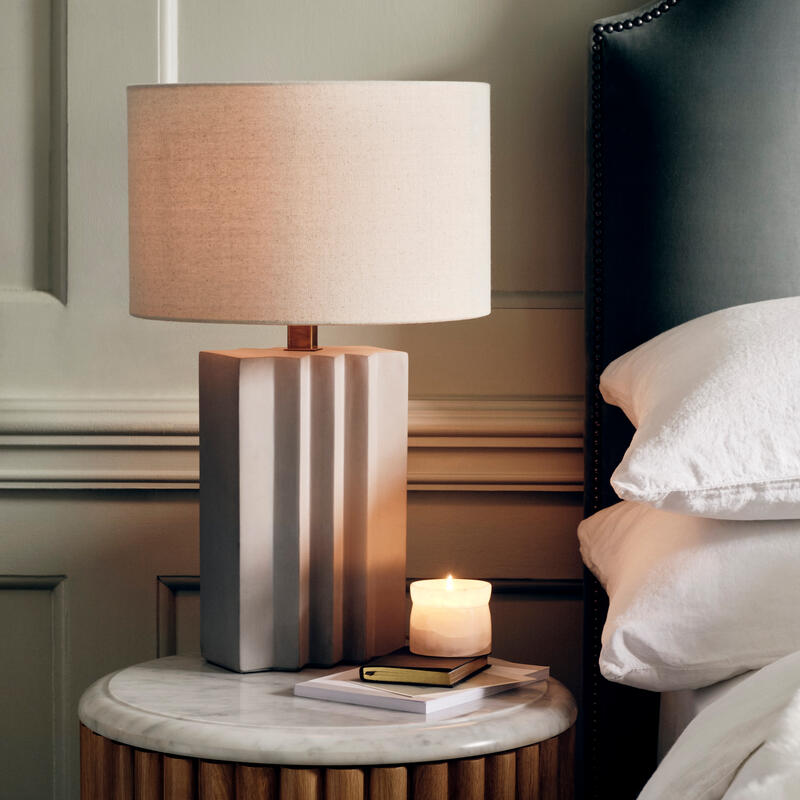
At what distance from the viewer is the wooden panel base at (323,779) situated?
902 millimetres

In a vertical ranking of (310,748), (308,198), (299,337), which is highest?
(308,198)

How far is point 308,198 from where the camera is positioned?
3.10 ft

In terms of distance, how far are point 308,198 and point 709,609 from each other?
444 millimetres

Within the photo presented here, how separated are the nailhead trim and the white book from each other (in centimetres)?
24

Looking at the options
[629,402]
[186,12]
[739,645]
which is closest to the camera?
[739,645]

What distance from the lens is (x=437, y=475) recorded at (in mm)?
1358

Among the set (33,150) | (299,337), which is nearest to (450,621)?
(299,337)

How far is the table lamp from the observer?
0.94 meters

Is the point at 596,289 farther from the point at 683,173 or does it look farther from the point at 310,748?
the point at 310,748

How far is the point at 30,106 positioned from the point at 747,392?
857 mm

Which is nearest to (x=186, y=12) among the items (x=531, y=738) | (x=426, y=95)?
(x=426, y=95)

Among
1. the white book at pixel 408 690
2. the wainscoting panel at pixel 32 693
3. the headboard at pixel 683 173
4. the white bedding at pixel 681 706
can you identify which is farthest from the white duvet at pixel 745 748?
the wainscoting panel at pixel 32 693

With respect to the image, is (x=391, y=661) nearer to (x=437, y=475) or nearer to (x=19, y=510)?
(x=437, y=475)

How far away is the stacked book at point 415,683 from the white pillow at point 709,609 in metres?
0.11
